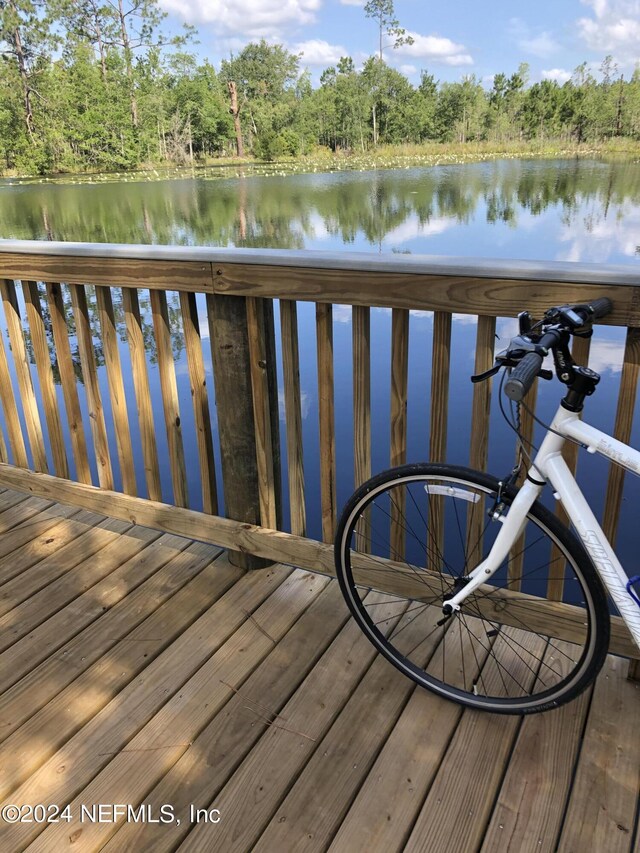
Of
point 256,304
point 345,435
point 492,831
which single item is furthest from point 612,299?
point 345,435

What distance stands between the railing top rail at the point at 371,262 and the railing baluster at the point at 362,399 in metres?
0.14

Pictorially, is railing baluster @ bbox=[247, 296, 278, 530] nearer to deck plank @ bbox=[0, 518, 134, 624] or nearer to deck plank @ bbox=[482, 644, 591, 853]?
deck plank @ bbox=[0, 518, 134, 624]

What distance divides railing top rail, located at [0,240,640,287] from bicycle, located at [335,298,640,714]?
78 millimetres

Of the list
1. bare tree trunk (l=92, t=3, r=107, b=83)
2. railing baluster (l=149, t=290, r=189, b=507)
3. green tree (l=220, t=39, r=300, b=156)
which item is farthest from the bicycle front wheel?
green tree (l=220, t=39, r=300, b=156)

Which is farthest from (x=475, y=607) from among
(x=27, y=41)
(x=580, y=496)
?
(x=27, y=41)

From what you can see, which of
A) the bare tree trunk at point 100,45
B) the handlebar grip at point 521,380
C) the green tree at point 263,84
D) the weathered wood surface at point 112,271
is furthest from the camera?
the green tree at point 263,84

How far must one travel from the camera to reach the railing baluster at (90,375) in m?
2.08

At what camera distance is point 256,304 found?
5.85 ft

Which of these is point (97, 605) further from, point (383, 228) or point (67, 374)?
point (383, 228)

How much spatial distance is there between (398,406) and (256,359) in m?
0.46

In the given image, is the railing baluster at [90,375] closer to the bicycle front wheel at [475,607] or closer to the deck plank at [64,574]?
the deck plank at [64,574]

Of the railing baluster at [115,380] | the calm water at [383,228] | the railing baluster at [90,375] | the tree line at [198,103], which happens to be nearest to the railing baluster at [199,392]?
the railing baluster at [115,380]

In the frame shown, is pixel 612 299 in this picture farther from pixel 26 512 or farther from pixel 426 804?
pixel 26 512

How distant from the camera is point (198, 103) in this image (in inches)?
944
